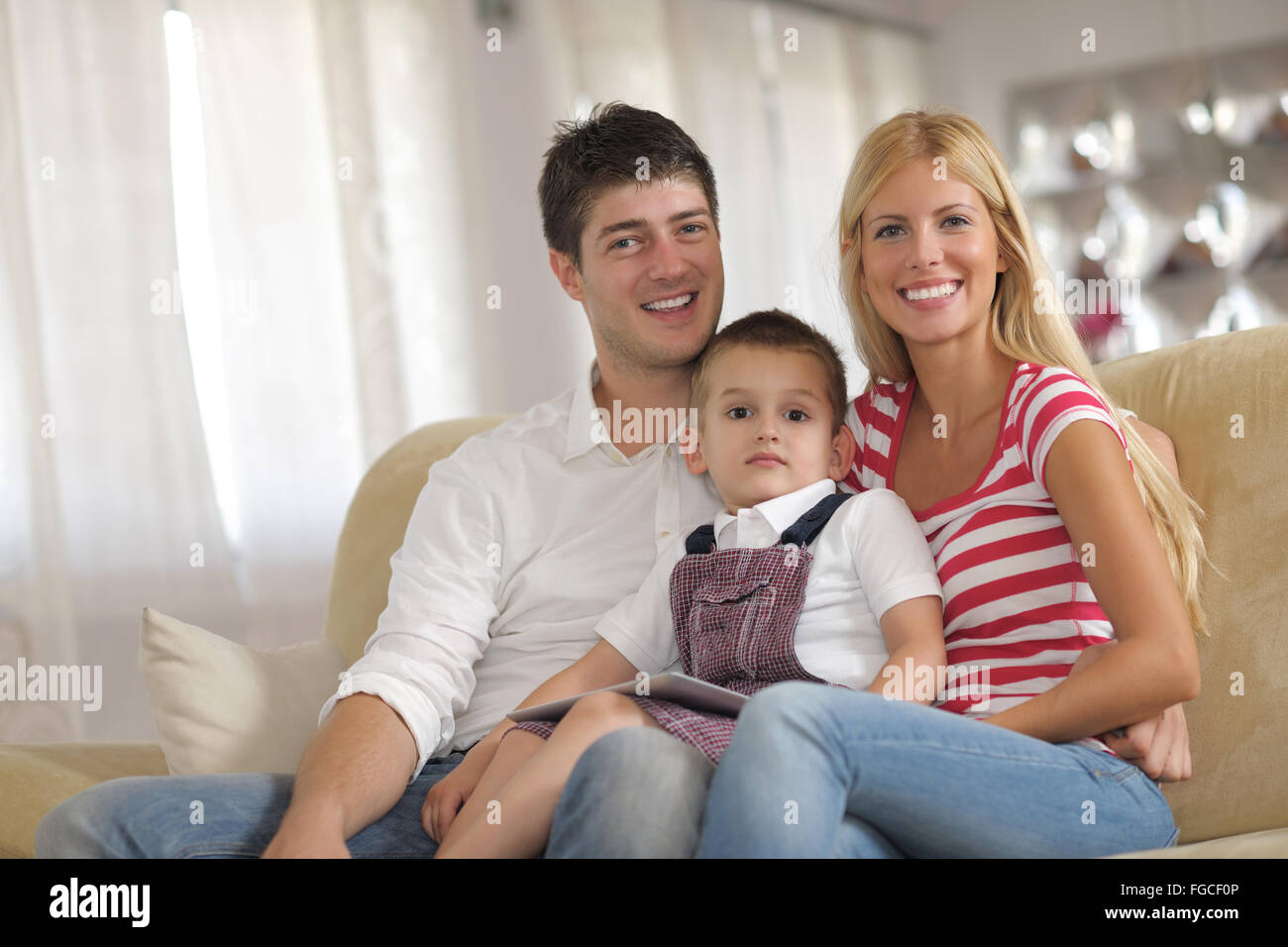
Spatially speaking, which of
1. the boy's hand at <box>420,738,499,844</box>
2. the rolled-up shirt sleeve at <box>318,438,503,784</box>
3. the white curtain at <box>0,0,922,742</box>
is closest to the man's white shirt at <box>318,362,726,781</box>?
the rolled-up shirt sleeve at <box>318,438,503,784</box>

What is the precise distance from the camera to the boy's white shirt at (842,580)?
1.42m

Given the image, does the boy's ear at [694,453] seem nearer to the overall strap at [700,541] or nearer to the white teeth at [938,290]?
the overall strap at [700,541]

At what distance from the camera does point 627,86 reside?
12.4 feet

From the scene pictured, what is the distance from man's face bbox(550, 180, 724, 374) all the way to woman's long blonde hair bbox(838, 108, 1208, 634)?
290 millimetres

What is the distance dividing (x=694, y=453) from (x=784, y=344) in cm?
21

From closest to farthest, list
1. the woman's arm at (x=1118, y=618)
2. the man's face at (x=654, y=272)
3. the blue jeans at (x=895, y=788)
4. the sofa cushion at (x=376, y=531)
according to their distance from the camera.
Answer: the blue jeans at (x=895, y=788), the woman's arm at (x=1118, y=618), the man's face at (x=654, y=272), the sofa cushion at (x=376, y=531)

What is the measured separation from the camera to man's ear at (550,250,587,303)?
6.43 ft

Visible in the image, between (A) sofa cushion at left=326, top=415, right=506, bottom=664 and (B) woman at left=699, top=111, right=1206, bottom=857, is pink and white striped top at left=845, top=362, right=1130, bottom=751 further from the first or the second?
(A) sofa cushion at left=326, top=415, right=506, bottom=664

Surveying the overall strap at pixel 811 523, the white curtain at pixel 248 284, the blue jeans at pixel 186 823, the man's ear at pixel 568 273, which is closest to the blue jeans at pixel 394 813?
the blue jeans at pixel 186 823

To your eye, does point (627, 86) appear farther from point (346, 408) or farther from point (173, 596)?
point (173, 596)

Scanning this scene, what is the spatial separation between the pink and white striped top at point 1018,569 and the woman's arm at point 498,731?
1.35 ft

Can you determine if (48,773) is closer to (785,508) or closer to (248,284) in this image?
(785,508)

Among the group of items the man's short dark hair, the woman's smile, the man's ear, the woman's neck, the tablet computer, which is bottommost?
the tablet computer
